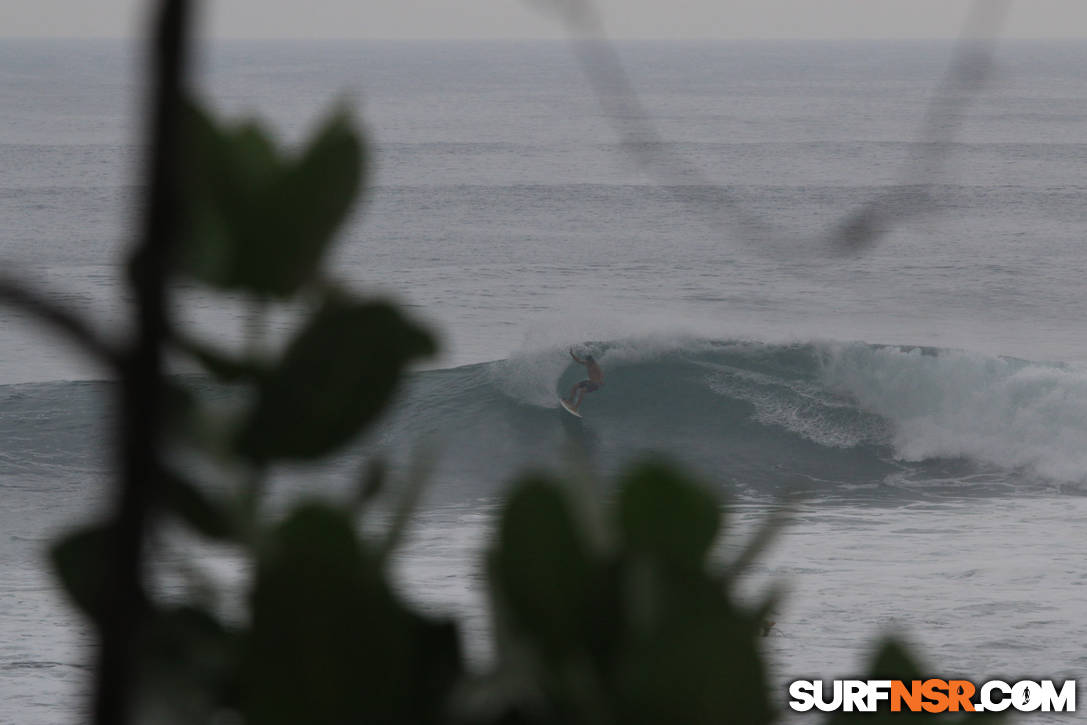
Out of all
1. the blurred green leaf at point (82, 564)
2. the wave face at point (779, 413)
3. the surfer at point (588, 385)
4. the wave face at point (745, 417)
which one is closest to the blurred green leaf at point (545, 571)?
the blurred green leaf at point (82, 564)

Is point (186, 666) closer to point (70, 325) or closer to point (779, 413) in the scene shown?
point (70, 325)

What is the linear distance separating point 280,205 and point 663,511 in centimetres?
17

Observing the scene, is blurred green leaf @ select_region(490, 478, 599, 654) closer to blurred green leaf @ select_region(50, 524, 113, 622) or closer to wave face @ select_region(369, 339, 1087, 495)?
blurred green leaf @ select_region(50, 524, 113, 622)

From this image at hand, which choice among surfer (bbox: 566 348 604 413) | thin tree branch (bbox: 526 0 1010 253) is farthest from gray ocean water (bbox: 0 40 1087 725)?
surfer (bbox: 566 348 604 413)

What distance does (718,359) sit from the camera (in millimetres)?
18094

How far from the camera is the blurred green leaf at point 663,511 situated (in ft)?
1.48

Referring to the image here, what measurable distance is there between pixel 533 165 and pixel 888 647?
4567 cm

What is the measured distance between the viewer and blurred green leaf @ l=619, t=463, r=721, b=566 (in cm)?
45

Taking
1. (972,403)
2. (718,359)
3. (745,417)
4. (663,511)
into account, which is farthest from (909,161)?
(718,359)

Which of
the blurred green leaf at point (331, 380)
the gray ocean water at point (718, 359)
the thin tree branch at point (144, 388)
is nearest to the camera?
the thin tree branch at point (144, 388)

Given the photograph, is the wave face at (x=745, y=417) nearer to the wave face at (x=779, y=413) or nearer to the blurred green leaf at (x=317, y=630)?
the wave face at (x=779, y=413)

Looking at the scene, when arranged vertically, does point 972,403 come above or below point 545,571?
above

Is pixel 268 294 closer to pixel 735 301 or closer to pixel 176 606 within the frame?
pixel 176 606

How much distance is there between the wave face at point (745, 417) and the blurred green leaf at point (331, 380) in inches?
539
